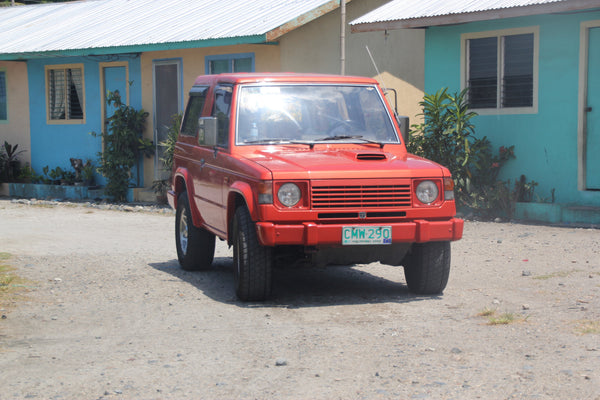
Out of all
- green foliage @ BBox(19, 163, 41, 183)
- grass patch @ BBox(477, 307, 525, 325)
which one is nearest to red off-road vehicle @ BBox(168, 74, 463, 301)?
grass patch @ BBox(477, 307, 525, 325)

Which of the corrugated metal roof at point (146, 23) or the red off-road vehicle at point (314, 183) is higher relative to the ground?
the corrugated metal roof at point (146, 23)

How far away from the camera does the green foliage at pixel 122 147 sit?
694 inches

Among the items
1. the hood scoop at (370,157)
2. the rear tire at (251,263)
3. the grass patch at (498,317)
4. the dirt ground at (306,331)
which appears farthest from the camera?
the hood scoop at (370,157)

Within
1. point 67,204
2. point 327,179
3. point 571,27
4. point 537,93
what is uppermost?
point 571,27

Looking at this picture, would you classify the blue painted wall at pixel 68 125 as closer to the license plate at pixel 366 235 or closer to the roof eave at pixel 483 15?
the roof eave at pixel 483 15

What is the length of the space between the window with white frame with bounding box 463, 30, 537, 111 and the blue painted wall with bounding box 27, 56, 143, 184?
7.29 meters

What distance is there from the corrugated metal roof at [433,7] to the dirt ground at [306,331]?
3.72 meters

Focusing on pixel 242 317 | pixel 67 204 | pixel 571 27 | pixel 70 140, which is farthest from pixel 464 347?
pixel 70 140

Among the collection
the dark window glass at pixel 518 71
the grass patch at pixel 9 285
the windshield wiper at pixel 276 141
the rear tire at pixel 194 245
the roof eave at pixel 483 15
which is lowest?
the grass patch at pixel 9 285

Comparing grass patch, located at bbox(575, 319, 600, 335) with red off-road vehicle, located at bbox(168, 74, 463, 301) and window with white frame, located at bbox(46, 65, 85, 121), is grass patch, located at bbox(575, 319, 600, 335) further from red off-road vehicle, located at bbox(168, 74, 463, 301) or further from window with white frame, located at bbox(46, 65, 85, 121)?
window with white frame, located at bbox(46, 65, 85, 121)

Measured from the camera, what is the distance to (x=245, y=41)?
1486cm

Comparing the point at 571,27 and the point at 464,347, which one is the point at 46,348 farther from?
the point at 571,27

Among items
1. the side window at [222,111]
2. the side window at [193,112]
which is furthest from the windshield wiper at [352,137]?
the side window at [193,112]

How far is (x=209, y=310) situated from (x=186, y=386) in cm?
213
